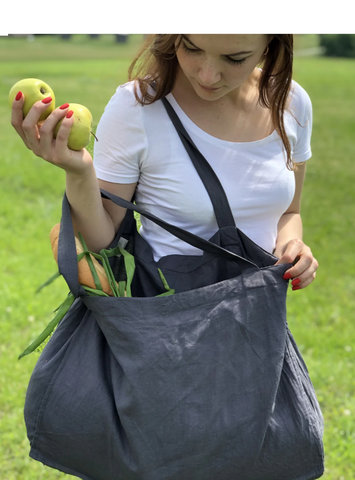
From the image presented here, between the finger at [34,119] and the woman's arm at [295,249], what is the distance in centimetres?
77

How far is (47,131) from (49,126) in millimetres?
12

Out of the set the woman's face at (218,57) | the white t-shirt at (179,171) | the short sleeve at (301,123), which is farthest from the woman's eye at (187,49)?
the short sleeve at (301,123)

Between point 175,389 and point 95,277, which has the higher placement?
point 95,277

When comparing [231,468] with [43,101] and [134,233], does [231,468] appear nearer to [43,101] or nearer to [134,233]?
[134,233]

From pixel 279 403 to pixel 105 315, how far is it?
0.55 metres

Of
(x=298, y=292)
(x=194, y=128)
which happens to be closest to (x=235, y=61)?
(x=194, y=128)

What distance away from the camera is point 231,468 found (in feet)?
4.62

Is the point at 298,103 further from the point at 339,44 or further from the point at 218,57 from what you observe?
the point at 339,44

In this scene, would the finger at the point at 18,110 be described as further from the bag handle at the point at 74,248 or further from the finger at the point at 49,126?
the bag handle at the point at 74,248

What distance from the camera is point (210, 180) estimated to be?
60.1 inches

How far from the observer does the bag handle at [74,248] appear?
4.53ft

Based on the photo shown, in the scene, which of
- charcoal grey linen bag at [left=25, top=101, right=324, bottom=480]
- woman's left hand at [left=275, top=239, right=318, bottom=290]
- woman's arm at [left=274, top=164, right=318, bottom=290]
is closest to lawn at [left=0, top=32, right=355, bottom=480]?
woman's arm at [left=274, top=164, right=318, bottom=290]

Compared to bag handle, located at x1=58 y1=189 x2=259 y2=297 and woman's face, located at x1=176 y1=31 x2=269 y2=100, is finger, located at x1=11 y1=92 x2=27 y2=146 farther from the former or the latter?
woman's face, located at x1=176 y1=31 x2=269 y2=100

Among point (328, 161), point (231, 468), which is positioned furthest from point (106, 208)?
point (328, 161)
